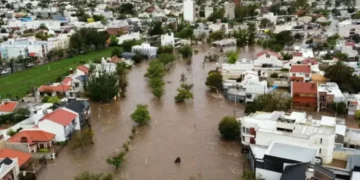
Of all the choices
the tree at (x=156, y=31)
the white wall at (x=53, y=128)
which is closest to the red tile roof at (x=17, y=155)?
the white wall at (x=53, y=128)

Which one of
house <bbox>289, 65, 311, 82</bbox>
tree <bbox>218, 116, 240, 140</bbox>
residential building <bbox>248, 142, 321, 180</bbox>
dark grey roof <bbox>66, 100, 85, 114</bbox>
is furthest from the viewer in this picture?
house <bbox>289, 65, 311, 82</bbox>

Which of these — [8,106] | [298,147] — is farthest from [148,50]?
Result: [298,147]

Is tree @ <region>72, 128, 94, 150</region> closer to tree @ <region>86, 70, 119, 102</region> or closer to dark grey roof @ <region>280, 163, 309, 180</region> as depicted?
tree @ <region>86, 70, 119, 102</region>

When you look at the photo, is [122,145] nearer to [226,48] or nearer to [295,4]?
[226,48]

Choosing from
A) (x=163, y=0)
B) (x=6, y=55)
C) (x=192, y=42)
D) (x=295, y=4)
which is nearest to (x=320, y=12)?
(x=295, y=4)

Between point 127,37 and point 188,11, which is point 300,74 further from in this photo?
point 188,11


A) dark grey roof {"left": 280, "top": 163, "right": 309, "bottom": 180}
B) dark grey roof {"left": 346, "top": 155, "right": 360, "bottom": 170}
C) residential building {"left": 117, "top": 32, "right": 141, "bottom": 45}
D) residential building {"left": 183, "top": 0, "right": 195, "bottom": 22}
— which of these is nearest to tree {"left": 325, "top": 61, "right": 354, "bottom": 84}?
dark grey roof {"left": 346, "top": 155, "right": 360, "bottom": 170}

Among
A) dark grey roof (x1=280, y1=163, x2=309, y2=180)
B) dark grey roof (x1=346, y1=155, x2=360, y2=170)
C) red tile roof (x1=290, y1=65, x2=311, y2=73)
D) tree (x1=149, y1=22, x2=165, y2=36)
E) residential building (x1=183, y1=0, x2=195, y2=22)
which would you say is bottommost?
dark grey roof (x1=346, y1=155, x2=360, y2=170)
